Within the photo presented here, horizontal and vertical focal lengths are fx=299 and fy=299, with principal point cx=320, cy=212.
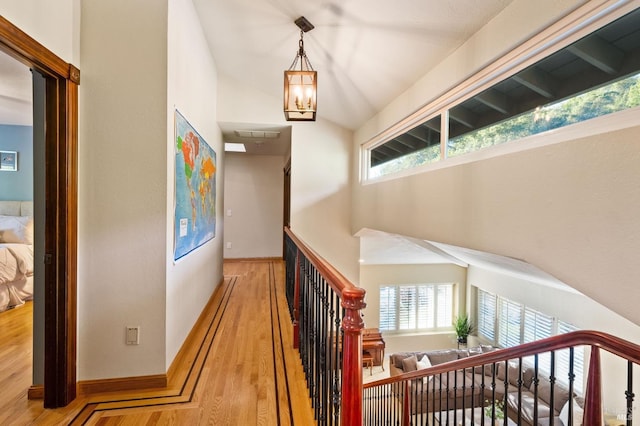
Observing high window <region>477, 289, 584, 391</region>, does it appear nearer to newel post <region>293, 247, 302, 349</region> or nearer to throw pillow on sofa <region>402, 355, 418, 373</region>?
throw pillow on sofa <region>402, 355, 418, 373</region>

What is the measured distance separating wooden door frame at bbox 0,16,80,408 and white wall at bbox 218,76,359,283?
9.36 ft

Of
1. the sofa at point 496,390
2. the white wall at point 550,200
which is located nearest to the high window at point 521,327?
the sofa at point 496,390

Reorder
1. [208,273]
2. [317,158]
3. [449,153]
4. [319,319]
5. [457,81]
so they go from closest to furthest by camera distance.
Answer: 1. [319,319]
2. [457,81]
3. [449,153]
4. [208,273]
5. [317,158]

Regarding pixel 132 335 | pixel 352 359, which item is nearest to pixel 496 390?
pixel 352 359

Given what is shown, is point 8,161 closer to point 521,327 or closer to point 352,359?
point 352,359

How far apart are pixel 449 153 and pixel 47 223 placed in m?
3.04

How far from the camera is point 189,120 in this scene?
2.66 m

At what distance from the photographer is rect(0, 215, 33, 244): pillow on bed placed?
4094mm

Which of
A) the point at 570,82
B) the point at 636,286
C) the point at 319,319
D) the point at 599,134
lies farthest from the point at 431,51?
the point at 319,319

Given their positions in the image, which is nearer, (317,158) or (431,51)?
(431,51)

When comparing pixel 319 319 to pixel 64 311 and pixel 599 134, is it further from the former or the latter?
pixel 599 134

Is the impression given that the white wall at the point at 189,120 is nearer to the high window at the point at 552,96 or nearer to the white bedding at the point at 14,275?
the white bedding at the point at 14,275

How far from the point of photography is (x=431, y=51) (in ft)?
8.50

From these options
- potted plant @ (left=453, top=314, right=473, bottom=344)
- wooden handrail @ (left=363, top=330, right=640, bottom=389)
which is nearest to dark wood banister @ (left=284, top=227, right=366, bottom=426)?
wooden handrail @ (left=363, top=330, right=640, bottom=389)
